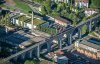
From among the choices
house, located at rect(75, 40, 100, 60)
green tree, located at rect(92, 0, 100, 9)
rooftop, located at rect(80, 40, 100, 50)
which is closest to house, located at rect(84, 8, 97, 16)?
green tree, located at rect(92, 0, 100, 9)

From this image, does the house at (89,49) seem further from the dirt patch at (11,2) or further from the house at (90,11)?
the dirt patch at (11,2)

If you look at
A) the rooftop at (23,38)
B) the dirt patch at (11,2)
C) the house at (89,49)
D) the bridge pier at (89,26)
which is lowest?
the house at (89,49)

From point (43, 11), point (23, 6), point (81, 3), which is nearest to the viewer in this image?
point (43, 11)

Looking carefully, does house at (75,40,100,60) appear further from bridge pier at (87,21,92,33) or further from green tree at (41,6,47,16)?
green tree at (41,6,47,16)

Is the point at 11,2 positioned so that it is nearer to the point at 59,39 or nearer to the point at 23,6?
the point at 23,6

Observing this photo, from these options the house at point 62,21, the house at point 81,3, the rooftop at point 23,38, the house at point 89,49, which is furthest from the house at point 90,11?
Answer: the rooftop at point 23,38

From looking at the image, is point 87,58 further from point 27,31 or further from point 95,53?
point 27,31

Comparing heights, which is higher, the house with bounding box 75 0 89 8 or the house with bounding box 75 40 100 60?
the house with bounding box 75 0 89 8

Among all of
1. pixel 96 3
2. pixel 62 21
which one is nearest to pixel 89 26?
pixel 62 21

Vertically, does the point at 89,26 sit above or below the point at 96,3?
below
